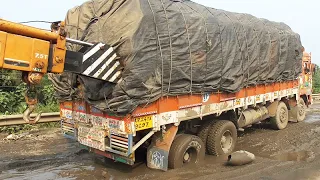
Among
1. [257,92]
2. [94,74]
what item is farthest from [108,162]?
[257,92]

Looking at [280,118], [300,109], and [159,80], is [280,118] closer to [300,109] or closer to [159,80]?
[300,109]

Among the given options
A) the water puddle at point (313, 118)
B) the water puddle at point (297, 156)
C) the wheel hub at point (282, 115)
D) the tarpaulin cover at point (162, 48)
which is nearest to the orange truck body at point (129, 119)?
the tarpaulin cover at point (162, 48)

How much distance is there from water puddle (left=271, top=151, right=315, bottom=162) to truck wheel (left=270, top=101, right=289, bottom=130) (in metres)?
2.55

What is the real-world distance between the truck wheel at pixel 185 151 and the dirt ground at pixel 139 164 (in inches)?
7.0

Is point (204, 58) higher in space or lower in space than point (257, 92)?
higher

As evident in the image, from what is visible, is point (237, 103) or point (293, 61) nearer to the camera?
point (237, 103)

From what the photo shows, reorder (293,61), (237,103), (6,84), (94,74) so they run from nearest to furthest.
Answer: (94,74) → (237,103) → (293,61) → (6,84)

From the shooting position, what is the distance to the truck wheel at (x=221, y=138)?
24.3 feet

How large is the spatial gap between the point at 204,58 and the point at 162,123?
5.77 ft

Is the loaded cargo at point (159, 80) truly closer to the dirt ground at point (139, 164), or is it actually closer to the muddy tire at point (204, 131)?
the muddy tire at point (204, 131)

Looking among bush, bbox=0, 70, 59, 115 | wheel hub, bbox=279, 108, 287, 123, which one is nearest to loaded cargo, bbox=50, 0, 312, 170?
wheel hub, bbox=279, 108, 287, 123

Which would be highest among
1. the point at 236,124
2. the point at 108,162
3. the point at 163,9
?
the point at 163,9

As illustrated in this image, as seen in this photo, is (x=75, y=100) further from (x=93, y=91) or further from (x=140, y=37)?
(x=140, y=37)

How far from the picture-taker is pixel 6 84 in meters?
11.5
